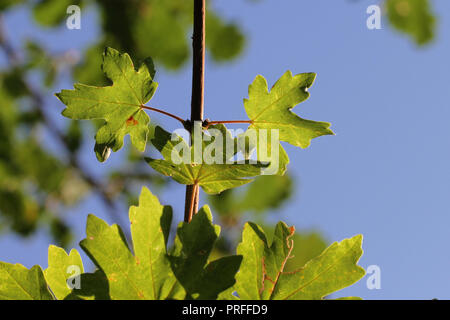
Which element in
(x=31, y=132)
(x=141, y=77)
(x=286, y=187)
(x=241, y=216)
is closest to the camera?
(x=141, y=77)

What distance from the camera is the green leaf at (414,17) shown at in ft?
11.6

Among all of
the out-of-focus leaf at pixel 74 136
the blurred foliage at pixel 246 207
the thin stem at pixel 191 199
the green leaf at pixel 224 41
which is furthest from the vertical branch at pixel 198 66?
the out-of-focus leaf at pixel 74 136

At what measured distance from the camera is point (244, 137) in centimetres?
87

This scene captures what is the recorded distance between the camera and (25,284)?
2.64 feet

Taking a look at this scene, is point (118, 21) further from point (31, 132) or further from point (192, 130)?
point (192, 130)

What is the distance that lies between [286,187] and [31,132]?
265 centimetres

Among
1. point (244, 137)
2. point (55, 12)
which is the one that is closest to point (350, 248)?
point (244, 137)

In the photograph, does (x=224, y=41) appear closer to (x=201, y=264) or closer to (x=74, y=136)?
(x=74, y=136)

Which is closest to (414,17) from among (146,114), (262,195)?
(262,195)

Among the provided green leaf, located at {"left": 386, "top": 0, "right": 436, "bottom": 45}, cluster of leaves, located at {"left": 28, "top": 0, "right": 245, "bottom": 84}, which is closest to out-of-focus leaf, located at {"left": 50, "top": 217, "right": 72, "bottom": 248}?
cluster of leaves, located at {"left": 28, "top": 0, "right": 245, "bottom": 84}

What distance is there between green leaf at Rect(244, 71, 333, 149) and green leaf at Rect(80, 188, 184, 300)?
277 mm

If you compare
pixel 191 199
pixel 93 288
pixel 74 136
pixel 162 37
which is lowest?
pixel 93 288

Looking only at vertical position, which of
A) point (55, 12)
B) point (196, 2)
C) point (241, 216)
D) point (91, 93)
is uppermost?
point (55, 12)

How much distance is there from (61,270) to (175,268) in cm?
23
